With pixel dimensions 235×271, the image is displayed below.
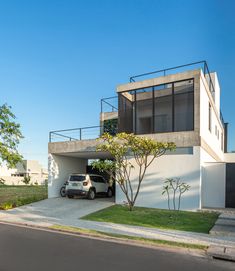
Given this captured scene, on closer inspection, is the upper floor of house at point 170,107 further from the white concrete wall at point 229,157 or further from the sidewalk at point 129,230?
the white concrete wall at point 229,157

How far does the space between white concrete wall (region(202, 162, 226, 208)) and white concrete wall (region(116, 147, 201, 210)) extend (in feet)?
3.51

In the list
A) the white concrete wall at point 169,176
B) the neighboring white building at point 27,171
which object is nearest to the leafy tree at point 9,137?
Answer: the white concrete wall at point 169,176

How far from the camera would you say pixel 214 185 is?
14531 mm

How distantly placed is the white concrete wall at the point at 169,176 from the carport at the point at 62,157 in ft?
11.9

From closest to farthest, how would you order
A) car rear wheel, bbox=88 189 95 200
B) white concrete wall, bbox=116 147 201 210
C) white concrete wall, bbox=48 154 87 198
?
white concrete wall, bbox=116 147 201 210 → car rear wheel, bbox=88 189 95 200 → white concrete wall, bbox=48 154 87 198

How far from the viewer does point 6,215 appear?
13.3m

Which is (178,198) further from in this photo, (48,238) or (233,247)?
(48,238)

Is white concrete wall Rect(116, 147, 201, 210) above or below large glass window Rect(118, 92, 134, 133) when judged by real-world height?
below

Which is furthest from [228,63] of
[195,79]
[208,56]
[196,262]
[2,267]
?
[2,267]

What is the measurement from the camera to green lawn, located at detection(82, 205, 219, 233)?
1042 cm

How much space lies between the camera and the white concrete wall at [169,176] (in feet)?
44.8

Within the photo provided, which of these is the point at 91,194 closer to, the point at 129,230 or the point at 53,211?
the point at 53,211

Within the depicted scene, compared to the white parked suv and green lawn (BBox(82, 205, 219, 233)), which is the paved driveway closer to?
the white parked suv

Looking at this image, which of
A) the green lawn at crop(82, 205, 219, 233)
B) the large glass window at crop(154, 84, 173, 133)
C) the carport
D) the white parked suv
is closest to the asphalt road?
the green lawn at crop(82, 205, 219, 233)
